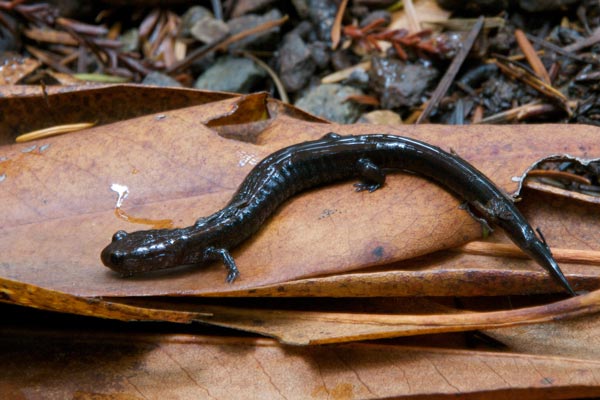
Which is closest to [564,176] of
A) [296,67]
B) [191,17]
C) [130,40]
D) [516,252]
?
[516,252]

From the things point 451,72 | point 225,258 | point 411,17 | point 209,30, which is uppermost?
point 411,17

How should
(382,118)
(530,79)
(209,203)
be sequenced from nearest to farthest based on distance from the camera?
1. (209,203)
2. (530,79)
3. (382,118)

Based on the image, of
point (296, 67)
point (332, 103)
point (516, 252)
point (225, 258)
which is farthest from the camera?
point (296, 67)

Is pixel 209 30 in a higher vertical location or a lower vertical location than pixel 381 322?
higher

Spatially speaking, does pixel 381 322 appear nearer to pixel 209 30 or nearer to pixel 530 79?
pixel 530 79

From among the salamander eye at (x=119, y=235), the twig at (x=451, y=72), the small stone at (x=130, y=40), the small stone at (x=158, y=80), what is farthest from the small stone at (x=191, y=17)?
the salamander eye at (x=119, y=235)

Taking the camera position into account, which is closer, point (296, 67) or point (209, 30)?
point (296, 67)

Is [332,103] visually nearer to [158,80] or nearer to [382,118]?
[382,118]

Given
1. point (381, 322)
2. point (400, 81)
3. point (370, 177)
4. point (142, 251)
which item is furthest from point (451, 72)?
point (142, 251)

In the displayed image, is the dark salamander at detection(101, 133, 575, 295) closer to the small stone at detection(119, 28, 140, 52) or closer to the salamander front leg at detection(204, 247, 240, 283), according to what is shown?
the salamander front leg at detection(204, 247, 240, 283)
